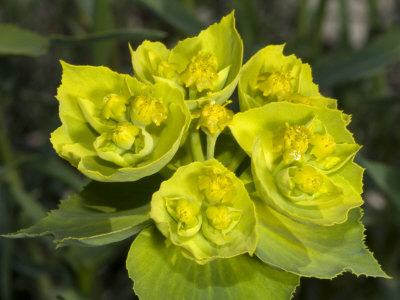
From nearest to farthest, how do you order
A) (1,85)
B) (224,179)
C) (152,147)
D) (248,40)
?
(224,179) → (152,147) → (1,85) → (248,40)

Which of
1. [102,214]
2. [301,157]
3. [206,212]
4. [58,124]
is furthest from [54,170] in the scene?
[301,157]

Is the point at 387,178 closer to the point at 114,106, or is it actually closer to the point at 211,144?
the point at 211,144

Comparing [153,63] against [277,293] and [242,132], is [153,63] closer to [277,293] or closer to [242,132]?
[242,132]

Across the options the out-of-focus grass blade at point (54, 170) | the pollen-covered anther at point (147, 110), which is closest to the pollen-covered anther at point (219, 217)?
the pollen-covered anther at point (147, 110)

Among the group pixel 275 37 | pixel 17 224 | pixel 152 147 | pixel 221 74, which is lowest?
pixel 17 224

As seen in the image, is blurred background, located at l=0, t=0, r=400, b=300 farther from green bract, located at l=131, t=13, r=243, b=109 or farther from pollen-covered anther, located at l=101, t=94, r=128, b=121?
pollen-covered anther, located at l=101, t=94, r=128, b=121

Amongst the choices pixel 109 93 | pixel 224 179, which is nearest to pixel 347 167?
pixel 224 179

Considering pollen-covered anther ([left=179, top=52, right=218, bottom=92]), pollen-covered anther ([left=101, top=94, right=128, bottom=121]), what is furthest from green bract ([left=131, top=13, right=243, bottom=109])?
pollen-covered anther ([left=101, top=94, right=128, bottom=121])
